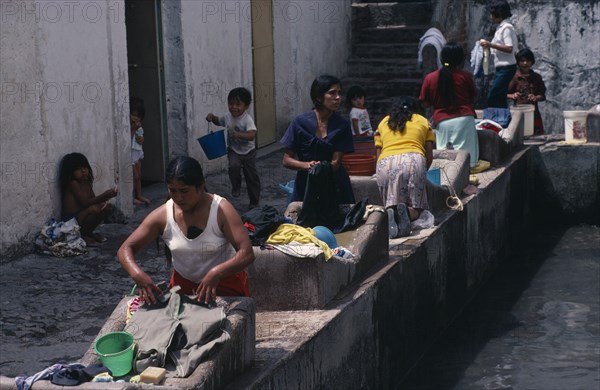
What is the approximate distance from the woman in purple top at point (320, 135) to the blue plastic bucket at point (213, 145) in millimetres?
3585

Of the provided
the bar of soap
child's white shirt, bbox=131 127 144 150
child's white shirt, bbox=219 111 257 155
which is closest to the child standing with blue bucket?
child's white shirt, bbox=219 111 257 155

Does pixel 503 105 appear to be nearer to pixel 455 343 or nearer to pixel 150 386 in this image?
pixel 455 343

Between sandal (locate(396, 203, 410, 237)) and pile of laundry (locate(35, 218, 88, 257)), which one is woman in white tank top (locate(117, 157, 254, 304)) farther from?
pile of laundry (locate(35, 218, 88, 257))

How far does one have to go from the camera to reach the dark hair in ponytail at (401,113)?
31.2 ft

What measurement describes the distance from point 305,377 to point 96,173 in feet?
16.8

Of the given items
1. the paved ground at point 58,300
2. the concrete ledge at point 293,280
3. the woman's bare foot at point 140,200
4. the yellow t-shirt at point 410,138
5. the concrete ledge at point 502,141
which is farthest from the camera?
the concrete ledge at point 502,141

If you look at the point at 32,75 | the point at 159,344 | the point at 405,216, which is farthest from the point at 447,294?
the point at 159,344

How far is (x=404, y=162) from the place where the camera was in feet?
31.0

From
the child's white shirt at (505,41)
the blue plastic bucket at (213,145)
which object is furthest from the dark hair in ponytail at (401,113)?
the child's white shirt at (505,41)

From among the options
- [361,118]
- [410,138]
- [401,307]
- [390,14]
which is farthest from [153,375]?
[390,14]

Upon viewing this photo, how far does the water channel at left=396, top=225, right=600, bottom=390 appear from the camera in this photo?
30.4 ft

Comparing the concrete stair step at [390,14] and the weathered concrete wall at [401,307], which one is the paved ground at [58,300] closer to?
the weathered concrete wall at [401,307]

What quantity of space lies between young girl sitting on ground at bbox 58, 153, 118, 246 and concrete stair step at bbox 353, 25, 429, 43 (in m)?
9.45

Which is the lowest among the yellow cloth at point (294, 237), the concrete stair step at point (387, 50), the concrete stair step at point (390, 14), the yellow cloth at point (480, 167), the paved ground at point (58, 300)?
the paved ground at point (58, 300)
